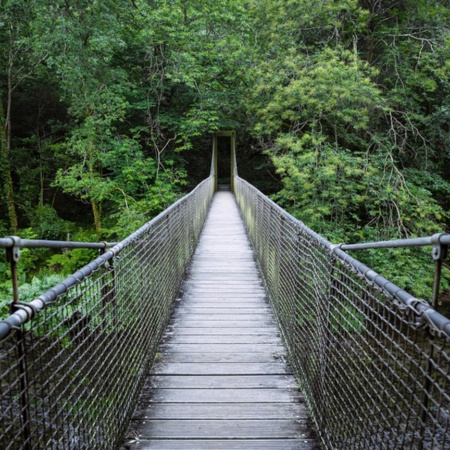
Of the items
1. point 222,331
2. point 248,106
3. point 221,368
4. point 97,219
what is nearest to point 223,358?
point 221,368

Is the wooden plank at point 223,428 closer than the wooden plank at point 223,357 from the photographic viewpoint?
Yes

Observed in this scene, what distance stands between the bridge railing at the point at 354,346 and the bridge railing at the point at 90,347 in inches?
41.6

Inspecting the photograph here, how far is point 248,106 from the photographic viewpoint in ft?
46.5

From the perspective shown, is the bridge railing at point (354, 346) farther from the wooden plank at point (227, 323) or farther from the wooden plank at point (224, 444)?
the wooden plank at point (227, 323)

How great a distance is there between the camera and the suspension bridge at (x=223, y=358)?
1.29 m

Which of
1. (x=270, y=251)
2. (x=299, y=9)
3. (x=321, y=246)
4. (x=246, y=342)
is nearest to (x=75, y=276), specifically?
(x=321, y=246)

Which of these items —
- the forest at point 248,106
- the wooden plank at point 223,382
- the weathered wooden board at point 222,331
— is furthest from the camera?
the forest at point 248,106

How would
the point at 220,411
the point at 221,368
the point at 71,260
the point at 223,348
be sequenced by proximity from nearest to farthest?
the point at 220,411, the point at 221,368, the point at 223,348, the point at 71,260

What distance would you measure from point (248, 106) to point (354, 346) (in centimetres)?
1290

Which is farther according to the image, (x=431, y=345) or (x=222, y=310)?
(x=222, y=310)

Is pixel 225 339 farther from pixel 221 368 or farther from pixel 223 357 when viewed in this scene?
pixel 221 368

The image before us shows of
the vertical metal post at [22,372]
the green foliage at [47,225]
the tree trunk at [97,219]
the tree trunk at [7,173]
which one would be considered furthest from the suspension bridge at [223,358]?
the tree trunk at [7,173]

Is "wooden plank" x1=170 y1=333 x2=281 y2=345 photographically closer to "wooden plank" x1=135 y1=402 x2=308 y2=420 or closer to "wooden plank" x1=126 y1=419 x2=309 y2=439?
"wooden plank" x1=135 y1=402 x2=308 y2=420

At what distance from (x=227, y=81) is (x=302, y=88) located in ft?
19.7
